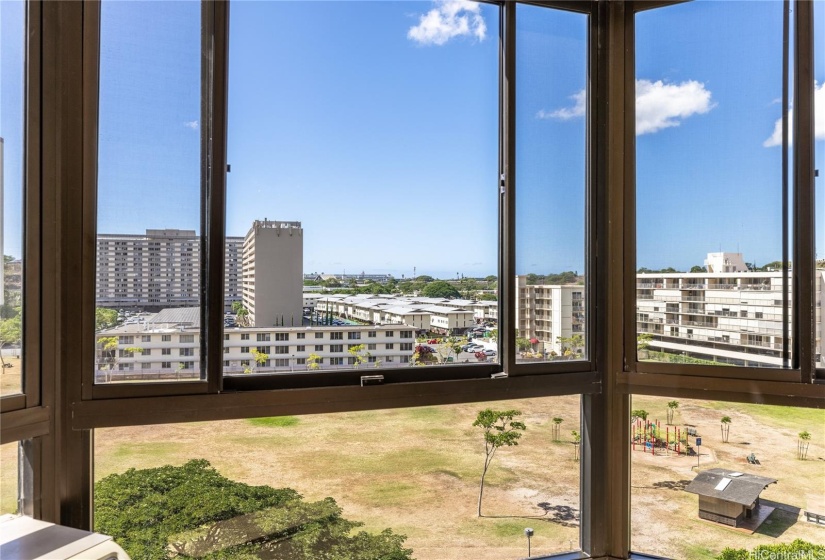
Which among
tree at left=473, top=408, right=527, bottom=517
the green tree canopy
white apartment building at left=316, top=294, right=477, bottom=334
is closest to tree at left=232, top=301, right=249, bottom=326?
white apartment building at left=316, top=294, right=477, bottom=334

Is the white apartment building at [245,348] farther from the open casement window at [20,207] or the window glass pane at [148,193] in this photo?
the open casement window at [20,207]

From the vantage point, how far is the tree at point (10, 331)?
145 cm

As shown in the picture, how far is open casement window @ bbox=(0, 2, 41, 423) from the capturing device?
1.46 meters

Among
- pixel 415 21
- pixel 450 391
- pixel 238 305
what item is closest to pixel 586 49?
pixel 415 21

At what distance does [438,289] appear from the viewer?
2.02 metres

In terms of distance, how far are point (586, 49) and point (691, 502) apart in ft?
6.29

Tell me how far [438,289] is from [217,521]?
112 centimetres

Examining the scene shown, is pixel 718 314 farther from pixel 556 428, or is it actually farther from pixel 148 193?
pixel 148 193

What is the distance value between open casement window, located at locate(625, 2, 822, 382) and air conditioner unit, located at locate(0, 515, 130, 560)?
1.92 meters

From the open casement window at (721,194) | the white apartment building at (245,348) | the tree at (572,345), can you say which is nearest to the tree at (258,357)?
the white apartment building at (245,348)

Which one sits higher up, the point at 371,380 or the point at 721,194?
the point at 721,194

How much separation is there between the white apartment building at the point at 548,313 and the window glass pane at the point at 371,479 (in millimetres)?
267

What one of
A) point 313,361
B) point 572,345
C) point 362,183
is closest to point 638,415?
point 572,345

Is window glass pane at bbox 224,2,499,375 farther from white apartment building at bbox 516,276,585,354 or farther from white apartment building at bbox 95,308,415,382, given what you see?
white apartment building at bbox 516,276,585,354
